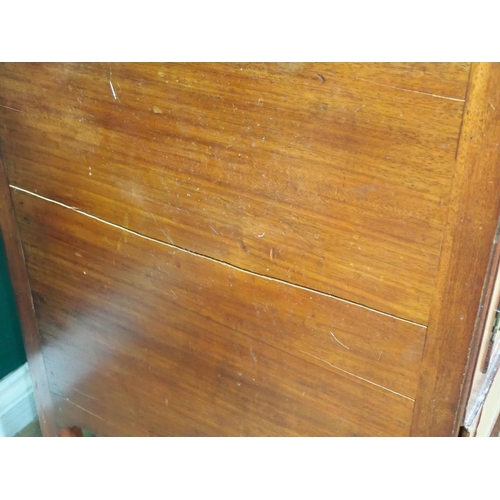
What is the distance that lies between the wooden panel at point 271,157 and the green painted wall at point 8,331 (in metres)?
0.37

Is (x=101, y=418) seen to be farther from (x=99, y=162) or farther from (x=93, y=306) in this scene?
(x=99, y=162)

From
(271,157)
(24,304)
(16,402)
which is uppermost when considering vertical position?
(271,157)

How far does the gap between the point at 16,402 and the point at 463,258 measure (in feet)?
2.95

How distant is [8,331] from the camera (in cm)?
113

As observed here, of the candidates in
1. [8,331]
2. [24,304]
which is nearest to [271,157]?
[24,304]

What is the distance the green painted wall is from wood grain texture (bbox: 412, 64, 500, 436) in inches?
28.6

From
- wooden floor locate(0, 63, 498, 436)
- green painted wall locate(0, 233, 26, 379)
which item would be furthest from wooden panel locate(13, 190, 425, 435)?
green painted wall locate(0, 233, 26, 379)

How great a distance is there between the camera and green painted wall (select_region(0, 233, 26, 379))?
1098 millimetres

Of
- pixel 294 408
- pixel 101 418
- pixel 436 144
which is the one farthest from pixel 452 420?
pixel 101 418

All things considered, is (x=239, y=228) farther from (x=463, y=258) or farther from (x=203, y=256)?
(x=463, y=258)

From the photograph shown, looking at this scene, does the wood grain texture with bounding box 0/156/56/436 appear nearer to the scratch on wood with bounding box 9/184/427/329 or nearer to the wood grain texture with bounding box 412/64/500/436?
the scratch on wood with bounding box 9/184/427/329

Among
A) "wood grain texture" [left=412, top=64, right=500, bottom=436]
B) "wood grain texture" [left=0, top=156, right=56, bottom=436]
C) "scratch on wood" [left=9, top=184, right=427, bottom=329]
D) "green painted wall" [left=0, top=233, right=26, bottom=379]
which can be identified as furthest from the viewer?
"green painted wall" [left=0, top=233, right=26, bottom=379]

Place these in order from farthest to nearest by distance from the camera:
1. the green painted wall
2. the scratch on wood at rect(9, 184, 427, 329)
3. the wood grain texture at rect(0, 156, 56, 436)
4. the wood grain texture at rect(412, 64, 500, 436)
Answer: the green painted wall
the wood grain texture at rect(0, 156, 56, 436)
the scratch on wood at rect(9, 184, 427, 329)
the wood grain texture at rect(412, 64, 500, 436)

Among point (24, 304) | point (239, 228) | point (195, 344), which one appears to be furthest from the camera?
point (24, 304)
